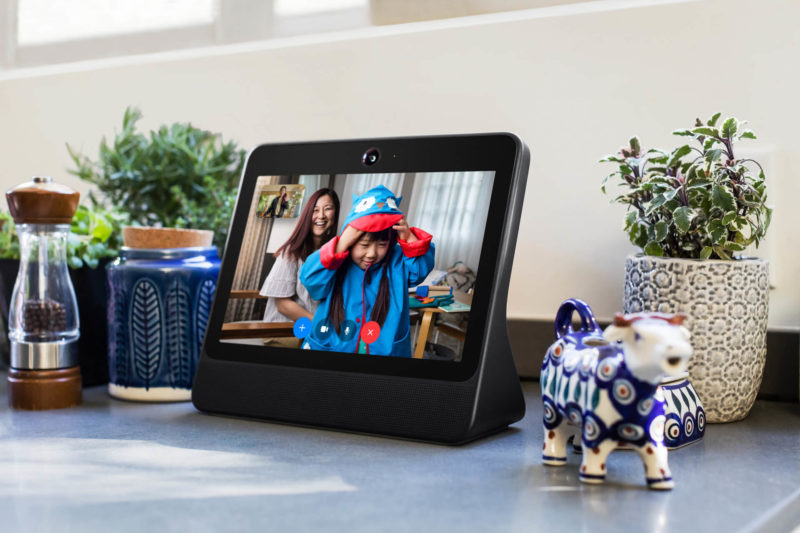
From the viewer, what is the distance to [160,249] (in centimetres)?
94

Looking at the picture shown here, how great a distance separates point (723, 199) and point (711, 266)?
7 cm

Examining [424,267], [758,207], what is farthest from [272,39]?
[758,207]

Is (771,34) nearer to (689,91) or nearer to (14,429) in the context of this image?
(689,91)

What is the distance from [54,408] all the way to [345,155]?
1.47ft

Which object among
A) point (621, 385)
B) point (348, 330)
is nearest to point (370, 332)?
point (348, 330)

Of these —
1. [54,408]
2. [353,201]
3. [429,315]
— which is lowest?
[54,408]

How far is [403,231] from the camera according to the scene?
31.3 inches

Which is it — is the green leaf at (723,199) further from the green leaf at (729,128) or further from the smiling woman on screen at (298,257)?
the smiling woman on screen at (298,257)

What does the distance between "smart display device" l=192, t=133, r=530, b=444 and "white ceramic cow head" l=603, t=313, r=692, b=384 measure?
180 millimetres

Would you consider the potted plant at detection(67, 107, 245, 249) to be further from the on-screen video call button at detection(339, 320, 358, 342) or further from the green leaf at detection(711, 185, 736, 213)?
the green leaf at detection(711, 185, 736, 213)

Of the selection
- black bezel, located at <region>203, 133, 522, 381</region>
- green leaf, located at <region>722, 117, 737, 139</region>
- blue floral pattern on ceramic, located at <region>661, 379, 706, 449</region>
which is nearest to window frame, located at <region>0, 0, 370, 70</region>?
black bezel, located at <region>203, 133, 522, 381</region>

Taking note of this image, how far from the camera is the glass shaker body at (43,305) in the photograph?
2.92ft

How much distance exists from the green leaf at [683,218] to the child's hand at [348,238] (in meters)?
0.31

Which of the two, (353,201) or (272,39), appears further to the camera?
(272,39)
